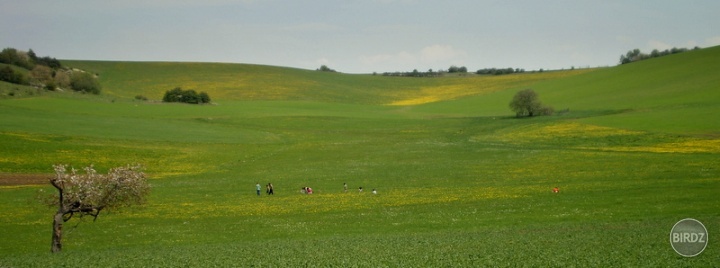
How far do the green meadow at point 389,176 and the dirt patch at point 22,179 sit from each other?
6.05 feet

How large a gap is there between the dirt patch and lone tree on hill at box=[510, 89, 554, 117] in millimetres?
71000

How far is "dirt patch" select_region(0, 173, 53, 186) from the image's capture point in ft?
171

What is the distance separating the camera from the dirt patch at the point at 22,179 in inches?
Result: 2053

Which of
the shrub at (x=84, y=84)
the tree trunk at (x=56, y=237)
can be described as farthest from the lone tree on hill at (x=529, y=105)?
the tree trunk at (x=56, y=237)

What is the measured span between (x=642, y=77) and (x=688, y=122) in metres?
58.3

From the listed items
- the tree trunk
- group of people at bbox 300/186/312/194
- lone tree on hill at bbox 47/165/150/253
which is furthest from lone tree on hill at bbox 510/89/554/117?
the tree trunk

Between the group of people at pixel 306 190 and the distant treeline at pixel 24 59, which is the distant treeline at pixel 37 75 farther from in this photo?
the group of people at pixel 306 190

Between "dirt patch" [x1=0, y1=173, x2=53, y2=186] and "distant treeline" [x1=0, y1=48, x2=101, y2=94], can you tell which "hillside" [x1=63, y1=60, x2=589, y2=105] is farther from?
"dirt patch" [x1=0, y1=173, x2=53, y2=186]

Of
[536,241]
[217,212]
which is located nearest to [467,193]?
[217,212]

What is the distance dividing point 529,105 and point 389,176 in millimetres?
56162

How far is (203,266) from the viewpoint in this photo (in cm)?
2256

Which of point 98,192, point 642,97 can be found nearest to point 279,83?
point 642,97

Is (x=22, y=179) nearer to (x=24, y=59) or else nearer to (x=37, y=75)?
(x=37, y=75)

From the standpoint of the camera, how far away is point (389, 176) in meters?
55.9
